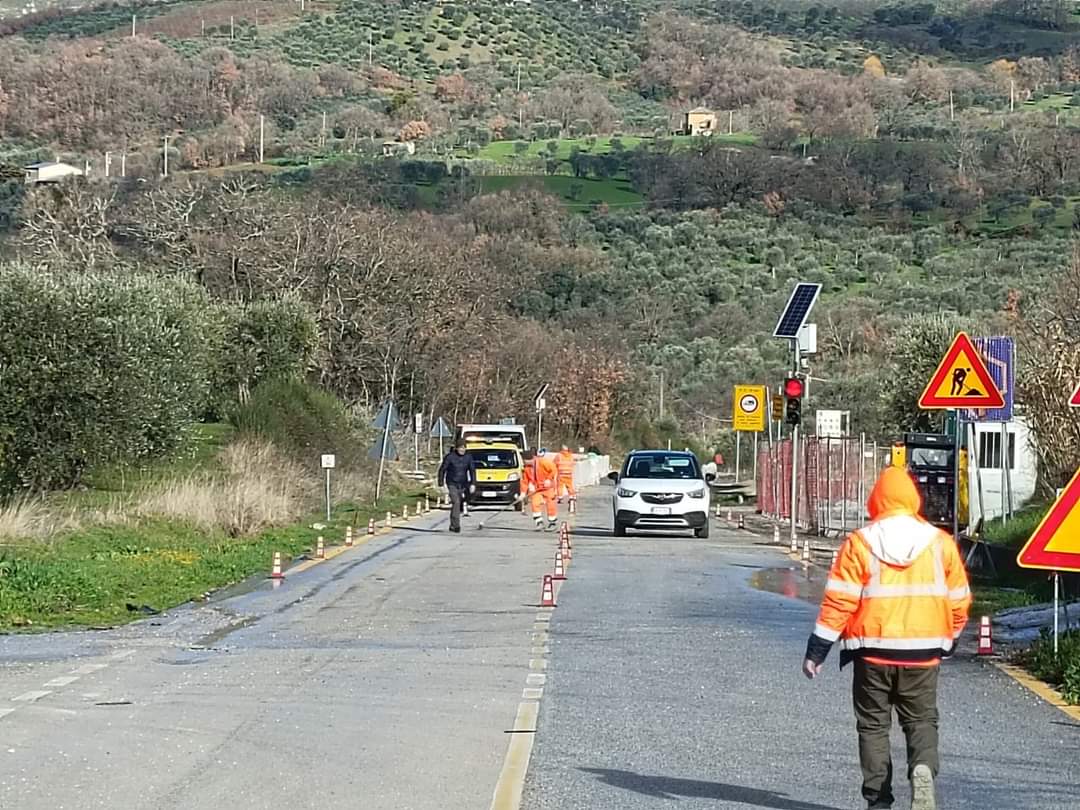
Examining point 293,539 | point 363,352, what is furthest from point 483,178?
point 293,539

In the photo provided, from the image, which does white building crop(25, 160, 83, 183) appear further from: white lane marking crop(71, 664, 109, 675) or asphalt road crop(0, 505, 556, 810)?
white lane marking crop(71, 664, 109, 675)

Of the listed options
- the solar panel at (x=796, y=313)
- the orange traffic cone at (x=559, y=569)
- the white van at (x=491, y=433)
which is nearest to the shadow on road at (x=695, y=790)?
the orange traffic cone at (x=559, y=569)

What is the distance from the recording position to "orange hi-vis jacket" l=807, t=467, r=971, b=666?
312 inches

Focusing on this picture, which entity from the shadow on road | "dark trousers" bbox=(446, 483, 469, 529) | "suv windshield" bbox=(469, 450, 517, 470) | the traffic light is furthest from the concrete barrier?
the shadow on road

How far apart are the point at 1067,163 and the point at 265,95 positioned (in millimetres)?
61591

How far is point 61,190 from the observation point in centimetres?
7269

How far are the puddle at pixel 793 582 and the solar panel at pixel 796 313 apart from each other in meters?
13.1

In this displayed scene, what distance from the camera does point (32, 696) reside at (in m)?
11.9

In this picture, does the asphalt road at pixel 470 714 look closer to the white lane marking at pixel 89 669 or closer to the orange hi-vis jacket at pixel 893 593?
the white lane marking at pixel 89 669

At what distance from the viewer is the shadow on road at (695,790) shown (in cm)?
851

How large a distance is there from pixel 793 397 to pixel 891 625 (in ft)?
82.7

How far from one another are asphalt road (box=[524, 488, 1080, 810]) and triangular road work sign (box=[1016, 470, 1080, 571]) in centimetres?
94

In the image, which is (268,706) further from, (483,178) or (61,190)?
(483,178)

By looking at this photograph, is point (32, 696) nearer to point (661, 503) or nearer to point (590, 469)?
point (661, 503)
